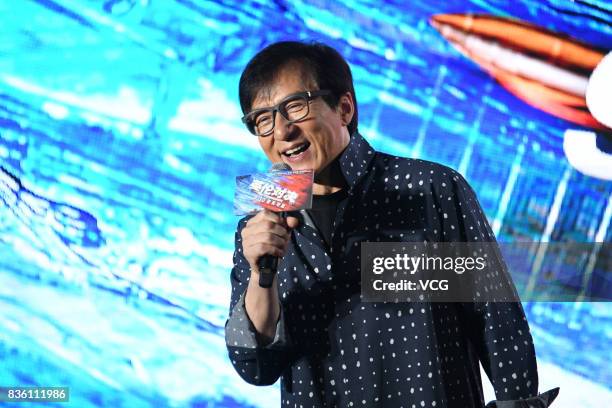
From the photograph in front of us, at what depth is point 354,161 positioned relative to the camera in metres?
1.55

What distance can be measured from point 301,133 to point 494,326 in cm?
54

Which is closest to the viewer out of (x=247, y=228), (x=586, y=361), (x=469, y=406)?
(x=247, y=228)

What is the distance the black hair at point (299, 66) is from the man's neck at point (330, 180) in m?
0.13

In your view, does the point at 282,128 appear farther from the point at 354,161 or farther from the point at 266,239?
the point at 266,239

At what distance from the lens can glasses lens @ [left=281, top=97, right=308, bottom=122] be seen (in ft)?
5.09

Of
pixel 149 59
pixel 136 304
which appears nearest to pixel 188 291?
pixel 136 304

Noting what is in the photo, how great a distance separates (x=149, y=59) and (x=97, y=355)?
35.8 inches

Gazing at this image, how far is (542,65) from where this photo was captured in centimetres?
230

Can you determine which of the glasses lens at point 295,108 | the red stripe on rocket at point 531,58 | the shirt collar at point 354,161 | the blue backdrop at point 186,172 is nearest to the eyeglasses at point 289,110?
the glasses lens at point 295,108

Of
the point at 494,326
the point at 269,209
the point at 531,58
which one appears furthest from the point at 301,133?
the point at 531,58

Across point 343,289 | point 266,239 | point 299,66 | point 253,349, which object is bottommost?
point 253,349

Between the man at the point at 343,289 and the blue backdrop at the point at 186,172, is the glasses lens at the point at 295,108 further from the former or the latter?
the blue backdrop at the point at 186,172

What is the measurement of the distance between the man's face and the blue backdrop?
0.67m

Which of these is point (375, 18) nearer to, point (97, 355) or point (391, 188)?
point (391, 188)
